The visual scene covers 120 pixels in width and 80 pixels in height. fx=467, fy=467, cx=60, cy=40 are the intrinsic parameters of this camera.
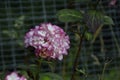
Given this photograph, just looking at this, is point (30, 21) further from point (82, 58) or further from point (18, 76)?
point (18, 76)

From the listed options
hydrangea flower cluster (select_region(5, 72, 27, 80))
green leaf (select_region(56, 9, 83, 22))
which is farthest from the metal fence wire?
hydrangea flower cluster (select_region(5, 72, 27, 80))

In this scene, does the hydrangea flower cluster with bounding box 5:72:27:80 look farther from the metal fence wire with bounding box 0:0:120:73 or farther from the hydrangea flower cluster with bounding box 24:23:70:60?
the metal fence wire with bounding box 0:0:120:73

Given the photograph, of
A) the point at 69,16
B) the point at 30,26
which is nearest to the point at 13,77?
the point at 69,16

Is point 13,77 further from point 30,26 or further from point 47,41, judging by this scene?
point 30,26

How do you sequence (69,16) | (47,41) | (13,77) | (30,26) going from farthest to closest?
(30,26), (69,16), (47,41), (13,77)

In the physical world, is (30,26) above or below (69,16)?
below

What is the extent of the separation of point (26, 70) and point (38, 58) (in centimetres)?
8

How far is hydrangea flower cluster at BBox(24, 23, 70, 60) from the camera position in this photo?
140cm

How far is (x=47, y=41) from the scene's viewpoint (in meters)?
1.42

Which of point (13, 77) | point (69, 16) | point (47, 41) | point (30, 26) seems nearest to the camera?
point (13, 77)

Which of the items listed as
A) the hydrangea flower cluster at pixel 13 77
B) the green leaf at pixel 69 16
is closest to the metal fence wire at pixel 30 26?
the green leaf at pixel 69 16

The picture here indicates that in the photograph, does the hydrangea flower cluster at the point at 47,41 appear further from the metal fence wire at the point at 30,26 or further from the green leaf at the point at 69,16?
the metal fence wire at the point at 30,26

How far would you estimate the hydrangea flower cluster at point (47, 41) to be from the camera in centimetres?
140

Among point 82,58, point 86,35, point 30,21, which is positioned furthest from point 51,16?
point 86,35
